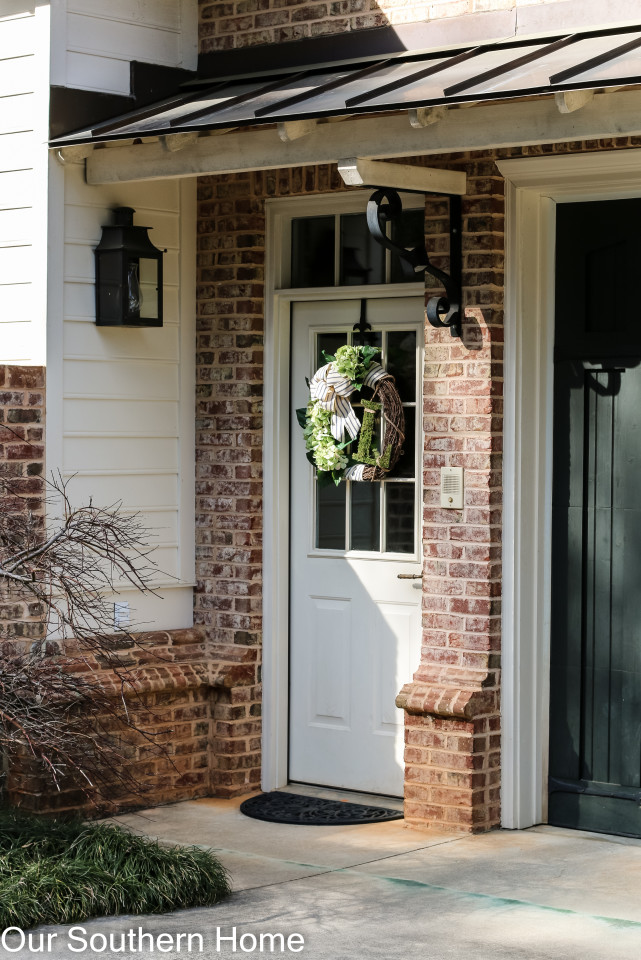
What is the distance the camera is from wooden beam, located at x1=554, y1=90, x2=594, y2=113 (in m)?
5.18

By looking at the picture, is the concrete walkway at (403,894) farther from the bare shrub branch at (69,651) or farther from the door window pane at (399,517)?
the door window pane at (399,517)

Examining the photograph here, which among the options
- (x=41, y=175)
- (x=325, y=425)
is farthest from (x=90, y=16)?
(x=325, y=425)

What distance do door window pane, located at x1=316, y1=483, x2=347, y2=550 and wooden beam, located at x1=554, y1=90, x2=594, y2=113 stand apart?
8.49 feet

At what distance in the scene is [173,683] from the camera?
7.08 meters

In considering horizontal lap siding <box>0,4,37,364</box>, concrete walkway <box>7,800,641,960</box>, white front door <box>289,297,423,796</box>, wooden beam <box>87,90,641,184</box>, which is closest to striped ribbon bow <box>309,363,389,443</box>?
white front door <box>289,297,423,796</box>

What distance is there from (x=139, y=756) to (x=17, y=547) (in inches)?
72.5

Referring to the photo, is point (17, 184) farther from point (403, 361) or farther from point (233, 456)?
point (403, 361)

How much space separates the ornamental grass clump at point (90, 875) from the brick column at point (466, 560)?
4.35 ft

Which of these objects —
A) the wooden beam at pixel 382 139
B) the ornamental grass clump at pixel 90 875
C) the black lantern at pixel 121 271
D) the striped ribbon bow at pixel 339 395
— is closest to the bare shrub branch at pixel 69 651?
the ornamental grass clump at pixel 90 875

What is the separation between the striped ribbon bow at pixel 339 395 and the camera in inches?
277

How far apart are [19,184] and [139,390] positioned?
112 centimetres

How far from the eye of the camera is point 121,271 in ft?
22.4

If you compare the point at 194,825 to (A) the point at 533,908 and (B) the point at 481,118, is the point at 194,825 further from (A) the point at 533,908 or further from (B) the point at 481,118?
(B) the point at 481,118

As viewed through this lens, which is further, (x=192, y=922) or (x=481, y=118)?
(x=481, y=118)
